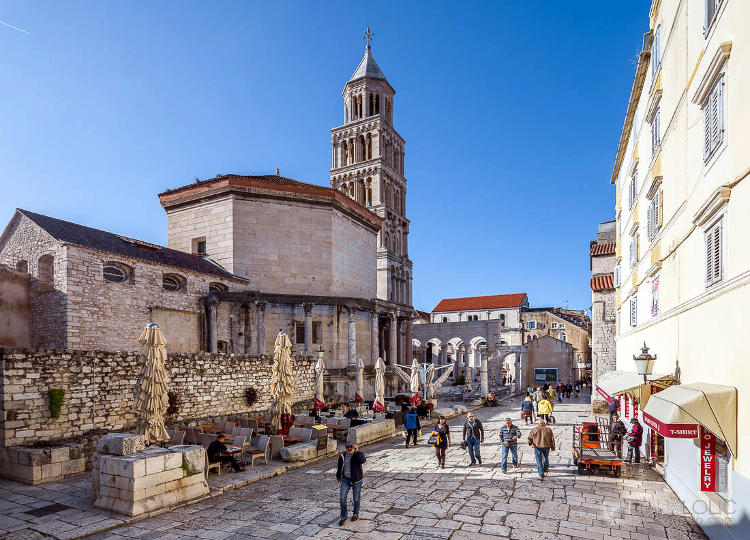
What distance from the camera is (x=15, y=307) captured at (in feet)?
60.8

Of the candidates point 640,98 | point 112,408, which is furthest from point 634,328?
point 112,408

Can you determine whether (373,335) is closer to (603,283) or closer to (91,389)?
(603,283)

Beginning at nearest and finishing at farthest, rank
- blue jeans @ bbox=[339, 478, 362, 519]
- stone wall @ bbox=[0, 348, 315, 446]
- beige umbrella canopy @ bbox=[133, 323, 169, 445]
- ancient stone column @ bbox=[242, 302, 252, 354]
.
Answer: blue jeans @ bbox=[339, 478, 362, 519]
beige umbrella canopy @ bbox=[133, 323, 169, 445]
stone wall @ bbox=[0, 348, 315, 446]
ancient stone column @ bbox=[242, 302, 252, 354]

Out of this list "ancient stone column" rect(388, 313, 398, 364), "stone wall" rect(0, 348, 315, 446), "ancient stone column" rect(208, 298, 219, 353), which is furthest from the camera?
"ancient stone column" rect(388, 313, 398, 364)

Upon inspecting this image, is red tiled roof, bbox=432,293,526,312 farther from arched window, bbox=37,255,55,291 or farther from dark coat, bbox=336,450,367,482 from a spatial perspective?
dark coat, bbox=336,450,367,482

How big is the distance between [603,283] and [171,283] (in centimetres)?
2229

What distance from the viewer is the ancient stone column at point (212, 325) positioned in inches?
923

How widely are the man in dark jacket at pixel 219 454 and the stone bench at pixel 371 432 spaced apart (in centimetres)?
428

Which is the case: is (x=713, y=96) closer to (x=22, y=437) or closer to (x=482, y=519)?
A: (x=482, y=519)

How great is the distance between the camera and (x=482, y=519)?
27.5ft

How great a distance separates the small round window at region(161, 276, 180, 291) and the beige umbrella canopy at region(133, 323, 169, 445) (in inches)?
482

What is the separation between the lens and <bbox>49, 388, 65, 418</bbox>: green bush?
11.4 m

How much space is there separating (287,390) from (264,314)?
1180 centimetres

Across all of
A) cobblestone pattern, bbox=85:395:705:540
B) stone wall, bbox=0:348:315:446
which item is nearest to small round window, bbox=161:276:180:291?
stone wall, bbox=0:348:315:446
